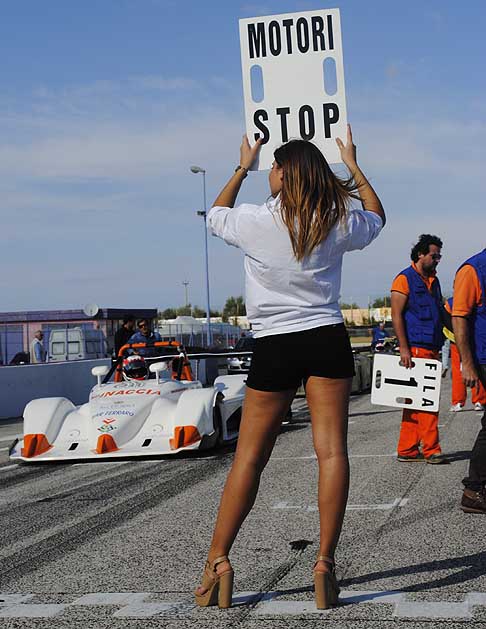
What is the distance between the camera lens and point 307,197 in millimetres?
4109

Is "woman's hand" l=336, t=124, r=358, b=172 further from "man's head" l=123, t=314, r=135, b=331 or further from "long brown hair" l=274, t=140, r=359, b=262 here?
"man's head" l=123, t=314, r=135, b=331

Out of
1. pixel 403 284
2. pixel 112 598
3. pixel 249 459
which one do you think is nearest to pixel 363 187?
pixel 249 459

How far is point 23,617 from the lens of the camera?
428 centimetres

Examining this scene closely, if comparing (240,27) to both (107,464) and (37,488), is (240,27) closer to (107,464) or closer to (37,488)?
(37,488)

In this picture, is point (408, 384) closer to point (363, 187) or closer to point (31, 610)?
point (363, 187)

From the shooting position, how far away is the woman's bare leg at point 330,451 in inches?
161

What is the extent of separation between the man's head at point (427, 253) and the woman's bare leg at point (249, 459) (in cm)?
525

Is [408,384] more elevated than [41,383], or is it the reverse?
[408,384]

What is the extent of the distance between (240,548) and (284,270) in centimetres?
206

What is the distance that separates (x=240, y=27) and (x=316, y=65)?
476 mm

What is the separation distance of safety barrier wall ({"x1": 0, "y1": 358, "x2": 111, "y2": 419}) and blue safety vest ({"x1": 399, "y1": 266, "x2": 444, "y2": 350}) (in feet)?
40.4

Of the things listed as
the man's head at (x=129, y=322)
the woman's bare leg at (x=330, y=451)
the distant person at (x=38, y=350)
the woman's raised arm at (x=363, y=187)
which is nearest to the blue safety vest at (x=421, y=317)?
the woman's raised arm at (x=363, y=187)

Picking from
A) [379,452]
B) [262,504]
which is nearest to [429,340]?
[379,452]

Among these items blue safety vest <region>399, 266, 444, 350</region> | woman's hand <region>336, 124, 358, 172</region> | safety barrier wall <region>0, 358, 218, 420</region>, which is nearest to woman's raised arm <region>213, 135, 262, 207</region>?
woman's hand <region>336, 124, 358, 172</region>
